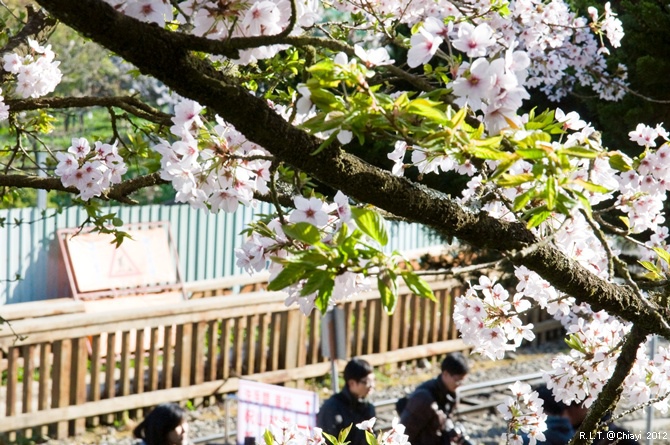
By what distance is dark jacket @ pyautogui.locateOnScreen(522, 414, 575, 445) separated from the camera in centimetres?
551

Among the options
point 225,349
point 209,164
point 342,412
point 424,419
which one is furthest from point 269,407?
point 209,164

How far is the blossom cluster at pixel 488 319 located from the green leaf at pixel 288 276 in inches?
53.1

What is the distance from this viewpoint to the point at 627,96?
23.1 feet

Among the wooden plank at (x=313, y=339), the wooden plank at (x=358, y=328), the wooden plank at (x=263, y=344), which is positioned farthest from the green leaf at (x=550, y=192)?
the wooden plank at (x=358, y=328)

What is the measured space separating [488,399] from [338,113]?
8850 mm

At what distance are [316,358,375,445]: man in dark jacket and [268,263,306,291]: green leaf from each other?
522 cm

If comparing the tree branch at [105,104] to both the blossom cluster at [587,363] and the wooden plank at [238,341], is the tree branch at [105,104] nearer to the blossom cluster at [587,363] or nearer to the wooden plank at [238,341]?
the blossom cluster at [587,363]

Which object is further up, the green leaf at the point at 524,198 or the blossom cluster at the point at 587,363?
the green leaf at the point at 524,198

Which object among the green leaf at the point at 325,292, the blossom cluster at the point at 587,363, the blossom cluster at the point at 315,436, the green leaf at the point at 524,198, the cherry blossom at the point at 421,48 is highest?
the cherry blossom at the point at 421,48

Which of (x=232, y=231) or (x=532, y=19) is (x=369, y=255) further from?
(x=232, y=231)

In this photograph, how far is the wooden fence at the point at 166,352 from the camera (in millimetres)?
8391

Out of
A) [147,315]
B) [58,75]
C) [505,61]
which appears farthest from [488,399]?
[505,61]

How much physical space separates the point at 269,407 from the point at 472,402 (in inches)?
135

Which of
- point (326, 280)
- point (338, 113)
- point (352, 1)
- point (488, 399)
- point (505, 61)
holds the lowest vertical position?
point (488, 399)
